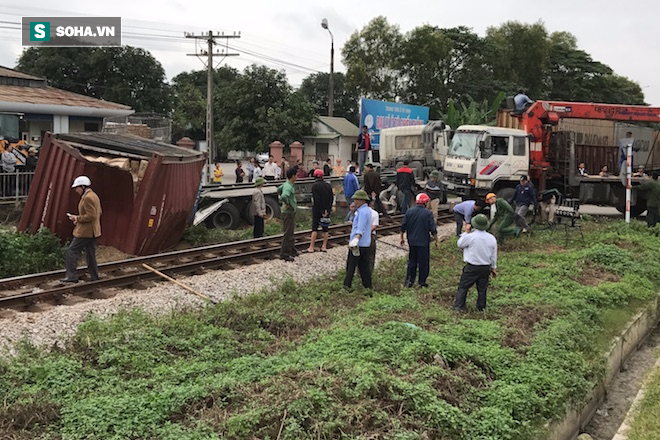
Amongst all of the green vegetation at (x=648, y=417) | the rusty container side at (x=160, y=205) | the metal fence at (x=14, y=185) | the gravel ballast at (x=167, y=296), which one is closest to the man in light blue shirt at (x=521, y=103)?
the gravel ballast at (x=167, y=296)

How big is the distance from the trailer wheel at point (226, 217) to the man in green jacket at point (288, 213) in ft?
14.7

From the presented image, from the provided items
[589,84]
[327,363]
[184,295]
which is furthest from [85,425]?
[589,84]

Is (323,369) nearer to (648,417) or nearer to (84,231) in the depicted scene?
(648,417)

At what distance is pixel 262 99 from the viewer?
3838cm

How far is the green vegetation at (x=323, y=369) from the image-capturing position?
4.71m

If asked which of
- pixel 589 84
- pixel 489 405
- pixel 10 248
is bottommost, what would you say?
pixel 489 405

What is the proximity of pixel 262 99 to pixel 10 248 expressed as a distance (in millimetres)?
28733

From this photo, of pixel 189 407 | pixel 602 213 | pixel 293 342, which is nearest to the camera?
pixel 189 407

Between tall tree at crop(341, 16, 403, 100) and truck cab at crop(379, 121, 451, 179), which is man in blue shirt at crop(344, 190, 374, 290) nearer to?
truck cab at crop(379, 121, 451, 179)

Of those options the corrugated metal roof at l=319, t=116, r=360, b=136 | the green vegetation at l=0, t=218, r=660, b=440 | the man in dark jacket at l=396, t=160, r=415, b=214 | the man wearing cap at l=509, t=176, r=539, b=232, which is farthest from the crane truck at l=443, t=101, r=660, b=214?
the corrugated metal roof at l=319, t=116, r=360, b=136

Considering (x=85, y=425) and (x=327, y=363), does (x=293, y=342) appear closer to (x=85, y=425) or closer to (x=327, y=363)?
(x=327, y=363)

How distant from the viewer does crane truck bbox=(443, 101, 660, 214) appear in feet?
59.4

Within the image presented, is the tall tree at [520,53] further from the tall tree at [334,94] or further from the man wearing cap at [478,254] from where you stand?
the man wearing cap at [478,254]

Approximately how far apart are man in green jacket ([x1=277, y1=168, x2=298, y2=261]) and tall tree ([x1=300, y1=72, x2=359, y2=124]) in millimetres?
49843
